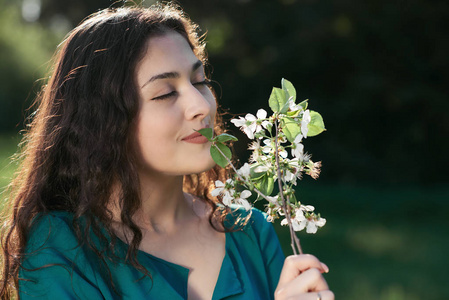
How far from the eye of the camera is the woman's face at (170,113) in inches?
71.7

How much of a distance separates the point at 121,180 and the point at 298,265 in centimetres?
77

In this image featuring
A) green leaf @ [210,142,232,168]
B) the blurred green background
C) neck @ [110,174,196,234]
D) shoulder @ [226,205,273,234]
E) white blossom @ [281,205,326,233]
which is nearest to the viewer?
white blossom @ [281,205,326,233]

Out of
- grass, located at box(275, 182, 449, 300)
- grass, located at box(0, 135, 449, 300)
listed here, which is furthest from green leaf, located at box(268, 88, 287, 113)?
grass, located at box(275, 182, 449, 300)

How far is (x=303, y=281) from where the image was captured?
55.3 inches

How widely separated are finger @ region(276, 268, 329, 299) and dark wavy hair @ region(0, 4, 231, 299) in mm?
603

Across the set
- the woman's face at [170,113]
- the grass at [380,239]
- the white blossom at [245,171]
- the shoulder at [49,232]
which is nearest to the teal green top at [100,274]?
the shoulder at [49,232]

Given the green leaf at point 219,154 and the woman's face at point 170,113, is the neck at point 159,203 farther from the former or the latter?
the green leaf at point 219,154

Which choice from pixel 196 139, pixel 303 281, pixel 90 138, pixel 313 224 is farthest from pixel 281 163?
pixel 90 138

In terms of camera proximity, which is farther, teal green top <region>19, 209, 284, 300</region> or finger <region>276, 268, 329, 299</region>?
teal green top <region>19, 209, 284, 300</region>

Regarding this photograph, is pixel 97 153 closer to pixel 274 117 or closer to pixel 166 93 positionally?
pixel 166 93

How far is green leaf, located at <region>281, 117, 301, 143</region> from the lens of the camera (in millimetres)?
1425

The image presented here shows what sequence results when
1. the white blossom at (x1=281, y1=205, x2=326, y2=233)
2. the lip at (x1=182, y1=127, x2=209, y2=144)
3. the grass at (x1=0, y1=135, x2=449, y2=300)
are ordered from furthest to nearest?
the grass at (x1=0, y1=135, x2=449, y2=300), the lip at (x1=182, y1=127, x2=209, y2=144), the white blossom at (x1=281, y1=205, x2=326, y2=233)

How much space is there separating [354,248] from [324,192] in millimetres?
3254

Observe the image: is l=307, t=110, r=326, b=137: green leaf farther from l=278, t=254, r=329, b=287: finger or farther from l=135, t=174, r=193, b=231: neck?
l=135, t=174, r=193, b=231: neck
